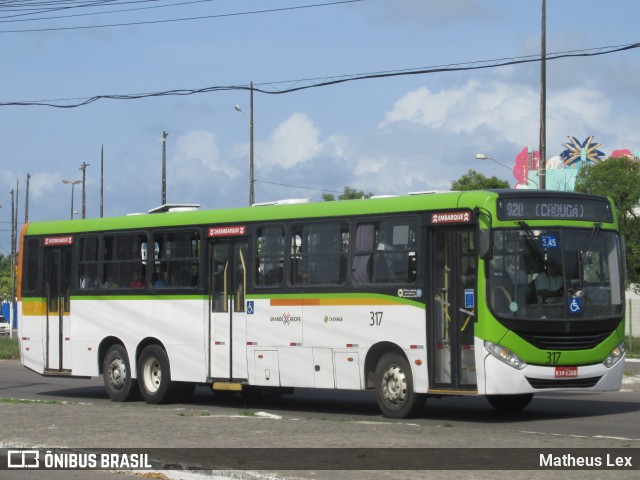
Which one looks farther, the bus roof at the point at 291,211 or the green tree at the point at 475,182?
the green tree at the point at 475,182

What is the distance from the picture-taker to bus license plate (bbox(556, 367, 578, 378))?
16531 mm

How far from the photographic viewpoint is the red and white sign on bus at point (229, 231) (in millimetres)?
20047

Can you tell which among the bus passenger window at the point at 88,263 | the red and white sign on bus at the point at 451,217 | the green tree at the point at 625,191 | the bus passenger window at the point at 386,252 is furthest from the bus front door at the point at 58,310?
the green tree at the point at 625,191

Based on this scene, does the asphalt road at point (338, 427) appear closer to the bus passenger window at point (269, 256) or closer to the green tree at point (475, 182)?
the bus passenger window at point (269, 256)

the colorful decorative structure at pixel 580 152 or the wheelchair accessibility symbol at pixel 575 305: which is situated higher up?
the colorful decorative structure at pixel 580 152

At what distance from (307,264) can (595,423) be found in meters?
5.00

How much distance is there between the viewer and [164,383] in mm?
21141

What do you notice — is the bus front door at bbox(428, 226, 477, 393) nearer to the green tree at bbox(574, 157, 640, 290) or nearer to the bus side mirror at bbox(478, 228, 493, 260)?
the bus side mirror at bbox(478, 228, 493, 260)

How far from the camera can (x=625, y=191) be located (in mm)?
41688

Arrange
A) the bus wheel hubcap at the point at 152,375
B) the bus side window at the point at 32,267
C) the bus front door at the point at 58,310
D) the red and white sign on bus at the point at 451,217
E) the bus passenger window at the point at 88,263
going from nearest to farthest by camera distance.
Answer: the red and white sign on bus at the point at 451,217
the bus wheel hubcap at the point at 152,375
the bus passenger window at the point at 88,263
the bus front door at the point at 58,310
the bus side window at the point at 32,267

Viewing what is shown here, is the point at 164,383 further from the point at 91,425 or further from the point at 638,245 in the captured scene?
the point at 638,245

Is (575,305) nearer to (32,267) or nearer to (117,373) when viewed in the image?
(117,373)

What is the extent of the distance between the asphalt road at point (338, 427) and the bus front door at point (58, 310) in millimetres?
1082

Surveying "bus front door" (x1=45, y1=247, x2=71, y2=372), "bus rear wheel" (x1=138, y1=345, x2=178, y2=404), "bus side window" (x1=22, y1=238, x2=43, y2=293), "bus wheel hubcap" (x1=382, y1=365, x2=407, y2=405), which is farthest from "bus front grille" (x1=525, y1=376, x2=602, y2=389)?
"bus side window" (x1=22, y1=238, x2=43, y2=293)
